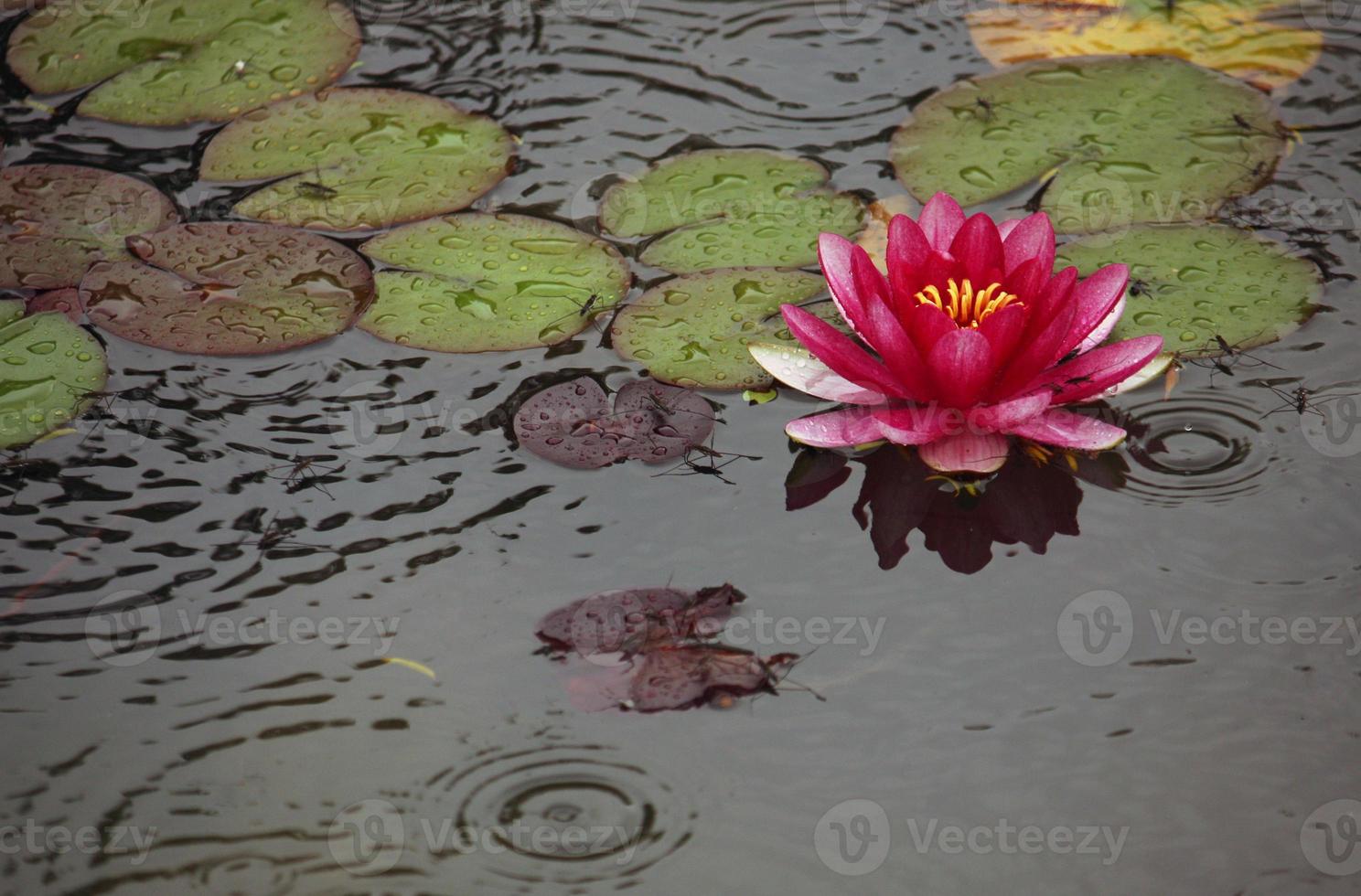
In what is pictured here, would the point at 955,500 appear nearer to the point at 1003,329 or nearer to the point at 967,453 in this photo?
the point at 967,453

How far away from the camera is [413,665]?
2299 mm

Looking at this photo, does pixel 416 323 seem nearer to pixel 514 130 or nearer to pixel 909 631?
pixel 514 130

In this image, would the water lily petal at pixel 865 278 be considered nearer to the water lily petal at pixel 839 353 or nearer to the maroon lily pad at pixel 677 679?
the water lily petal at pixel 839 353

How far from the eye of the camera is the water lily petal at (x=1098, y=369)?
2.58 metres

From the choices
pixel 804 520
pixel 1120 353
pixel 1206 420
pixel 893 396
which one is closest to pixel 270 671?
pixel 804 520

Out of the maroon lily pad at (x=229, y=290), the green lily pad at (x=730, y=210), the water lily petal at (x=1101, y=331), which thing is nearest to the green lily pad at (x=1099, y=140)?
the green lily pad at (x=730, y=210)

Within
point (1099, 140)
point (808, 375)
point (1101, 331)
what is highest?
point (1099, 140)

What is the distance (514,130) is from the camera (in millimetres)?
3564

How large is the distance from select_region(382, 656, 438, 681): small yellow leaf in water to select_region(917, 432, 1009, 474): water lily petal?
1.12 meters

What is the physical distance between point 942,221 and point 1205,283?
2.35ft

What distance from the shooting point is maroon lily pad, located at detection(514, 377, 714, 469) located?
267cm

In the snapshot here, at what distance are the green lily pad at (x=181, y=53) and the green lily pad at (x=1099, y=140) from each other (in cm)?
181

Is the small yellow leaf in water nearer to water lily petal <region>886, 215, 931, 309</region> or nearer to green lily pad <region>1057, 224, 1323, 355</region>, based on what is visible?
water lily petal <region>886, 215, 931, 309</region>

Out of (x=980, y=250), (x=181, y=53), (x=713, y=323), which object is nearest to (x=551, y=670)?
(x=713, y=323)
